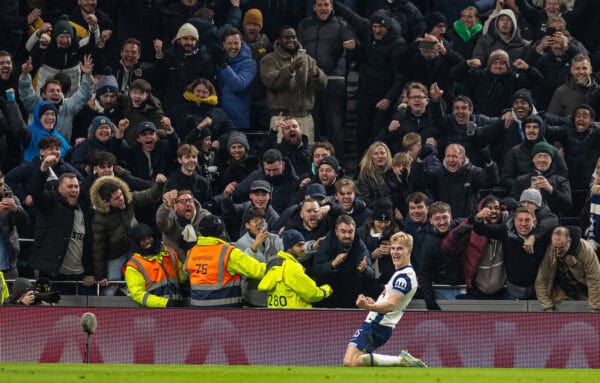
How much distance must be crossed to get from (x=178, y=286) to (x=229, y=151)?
133 inches

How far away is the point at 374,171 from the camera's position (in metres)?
20.4

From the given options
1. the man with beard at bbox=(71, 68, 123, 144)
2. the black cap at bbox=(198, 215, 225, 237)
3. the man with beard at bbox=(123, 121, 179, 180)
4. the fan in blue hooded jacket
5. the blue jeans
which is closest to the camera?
the black cap at bbox=(198, 215, 225, 237)

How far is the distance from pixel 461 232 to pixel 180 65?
20.9 feet

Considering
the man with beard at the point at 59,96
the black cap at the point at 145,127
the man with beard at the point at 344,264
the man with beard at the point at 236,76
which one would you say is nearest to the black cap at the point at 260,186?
the man with beard at the point at 344,264

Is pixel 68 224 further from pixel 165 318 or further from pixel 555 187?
pixel 555 187

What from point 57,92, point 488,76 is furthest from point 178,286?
point 488,76

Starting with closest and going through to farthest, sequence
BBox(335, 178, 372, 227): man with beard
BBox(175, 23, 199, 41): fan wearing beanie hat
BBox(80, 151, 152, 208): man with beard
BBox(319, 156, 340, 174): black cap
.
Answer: BBox(335, 178, 372, 227): man with beard → BBox(319, 156, 340, 174): black cap → BBox(80, 151, 152, 208): man with beard → BBox(175, 23, 199, 41): fan wearing beanie hat

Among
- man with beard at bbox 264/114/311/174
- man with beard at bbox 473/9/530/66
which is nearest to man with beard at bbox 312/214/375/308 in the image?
man with beard at bbox 264/114/311/174

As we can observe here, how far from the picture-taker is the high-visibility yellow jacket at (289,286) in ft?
56.5

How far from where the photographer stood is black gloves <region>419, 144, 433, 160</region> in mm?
20531

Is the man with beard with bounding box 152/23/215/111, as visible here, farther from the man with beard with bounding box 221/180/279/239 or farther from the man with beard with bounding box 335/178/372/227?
the man with beard with bounding box 335/178/372/227

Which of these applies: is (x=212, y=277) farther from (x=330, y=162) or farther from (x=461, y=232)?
(x=461, y=232)

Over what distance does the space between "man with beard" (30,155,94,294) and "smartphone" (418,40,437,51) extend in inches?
242

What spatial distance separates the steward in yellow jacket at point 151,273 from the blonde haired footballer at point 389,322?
281 cm
